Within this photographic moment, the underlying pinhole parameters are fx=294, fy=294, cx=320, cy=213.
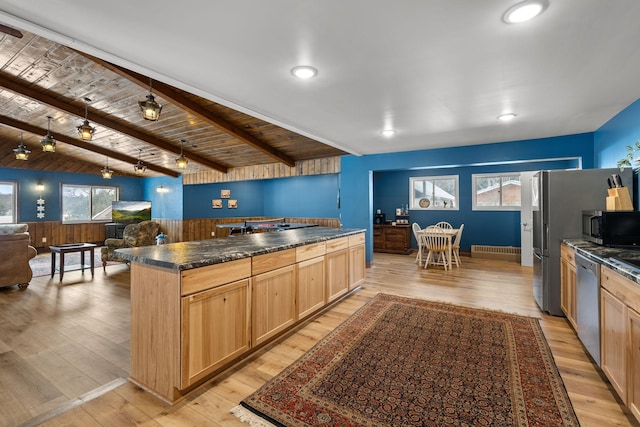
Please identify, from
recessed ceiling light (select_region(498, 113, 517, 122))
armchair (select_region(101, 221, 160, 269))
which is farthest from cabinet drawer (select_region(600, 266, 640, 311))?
armchair (select_region(101, 221, 160, 269))

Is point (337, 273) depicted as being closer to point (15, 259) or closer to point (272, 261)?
point (272, 261)

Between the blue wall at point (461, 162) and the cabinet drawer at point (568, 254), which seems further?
the blue wall at point (461, 162)

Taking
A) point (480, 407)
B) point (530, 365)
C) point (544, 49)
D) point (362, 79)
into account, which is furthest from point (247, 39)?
point (530, 365)

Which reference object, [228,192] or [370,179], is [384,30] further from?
[228,192]

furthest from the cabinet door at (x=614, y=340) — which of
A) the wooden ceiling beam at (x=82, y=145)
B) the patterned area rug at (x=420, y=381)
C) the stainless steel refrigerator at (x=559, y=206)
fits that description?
the wooden ceiling beam at (x=82, y=145)

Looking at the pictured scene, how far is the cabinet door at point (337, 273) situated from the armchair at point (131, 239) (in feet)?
15.3

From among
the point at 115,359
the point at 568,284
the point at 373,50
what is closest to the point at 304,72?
the point at 373,50

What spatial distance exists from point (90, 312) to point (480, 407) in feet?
13.4

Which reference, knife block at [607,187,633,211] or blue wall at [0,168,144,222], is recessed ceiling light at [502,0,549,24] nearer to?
knife block at [607,187,633,211]

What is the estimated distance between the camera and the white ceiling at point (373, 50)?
167cm

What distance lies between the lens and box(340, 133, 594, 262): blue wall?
439 cm

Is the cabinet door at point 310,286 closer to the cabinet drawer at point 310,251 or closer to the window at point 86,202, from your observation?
the cabinet drawer at point 310,251

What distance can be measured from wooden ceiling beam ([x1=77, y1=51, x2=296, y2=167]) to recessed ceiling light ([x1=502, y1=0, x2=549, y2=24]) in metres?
3.92

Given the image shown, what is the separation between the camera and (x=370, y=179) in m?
6.08
